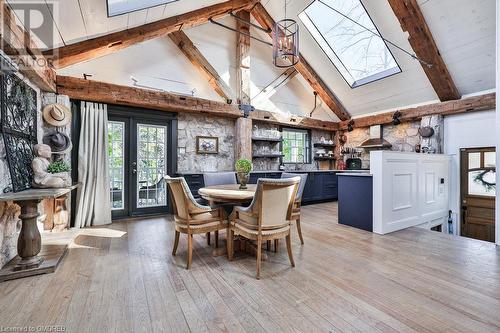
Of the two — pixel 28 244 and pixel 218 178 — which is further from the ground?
pixel 218 178

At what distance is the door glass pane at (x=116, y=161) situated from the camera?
4.29 m

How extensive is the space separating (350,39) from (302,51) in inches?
46.4

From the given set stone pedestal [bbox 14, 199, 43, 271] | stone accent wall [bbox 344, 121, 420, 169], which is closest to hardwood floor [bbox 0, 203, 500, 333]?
stone pedestal [bbox 14, 199, 43, 271]

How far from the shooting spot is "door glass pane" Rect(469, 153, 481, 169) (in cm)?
464

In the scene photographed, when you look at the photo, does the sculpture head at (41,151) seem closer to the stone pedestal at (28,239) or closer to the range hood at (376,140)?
the stone pedestal at (28,239)

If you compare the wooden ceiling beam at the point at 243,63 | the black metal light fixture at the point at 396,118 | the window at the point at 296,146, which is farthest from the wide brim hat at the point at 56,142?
the black metal light fixture at the point at 396,118

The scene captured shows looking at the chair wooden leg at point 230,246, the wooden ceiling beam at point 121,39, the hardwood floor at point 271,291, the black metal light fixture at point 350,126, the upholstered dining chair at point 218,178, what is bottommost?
the hardwood floor at point 271,291

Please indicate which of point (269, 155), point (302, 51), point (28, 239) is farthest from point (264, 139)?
point (28, 239)

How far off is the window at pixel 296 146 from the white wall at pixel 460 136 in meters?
3.22

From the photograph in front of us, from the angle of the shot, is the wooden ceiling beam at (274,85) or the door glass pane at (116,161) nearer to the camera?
the door glass pane at (116,161)

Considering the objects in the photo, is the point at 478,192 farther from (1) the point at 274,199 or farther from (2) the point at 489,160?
(1) the point at 274,199

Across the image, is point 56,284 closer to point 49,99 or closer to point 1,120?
point 1,120

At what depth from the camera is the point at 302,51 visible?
19.0 ft

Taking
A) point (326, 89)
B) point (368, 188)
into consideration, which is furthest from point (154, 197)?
point (326, 89)
